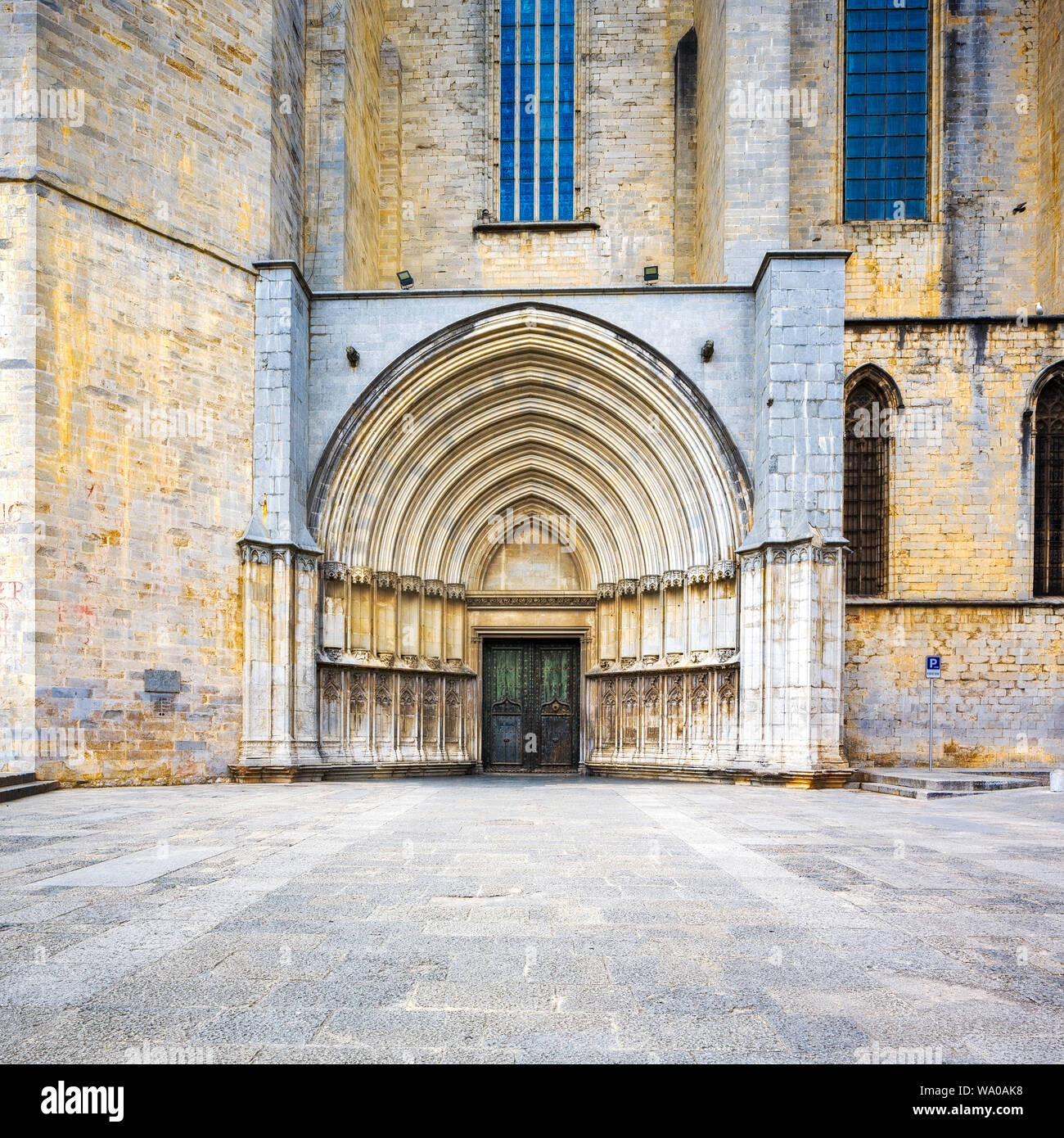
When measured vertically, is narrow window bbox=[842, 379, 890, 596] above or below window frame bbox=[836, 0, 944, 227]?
below

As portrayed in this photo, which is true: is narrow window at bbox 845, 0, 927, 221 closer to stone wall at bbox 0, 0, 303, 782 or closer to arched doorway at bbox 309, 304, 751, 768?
arched doorway at bbox 309, 304, 751, 768

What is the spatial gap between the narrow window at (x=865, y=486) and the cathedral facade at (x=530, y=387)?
59mm

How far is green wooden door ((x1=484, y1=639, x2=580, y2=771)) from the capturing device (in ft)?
51.7

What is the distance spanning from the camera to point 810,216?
16.8 m

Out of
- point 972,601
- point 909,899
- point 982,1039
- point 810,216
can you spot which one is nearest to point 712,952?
point 982,1039

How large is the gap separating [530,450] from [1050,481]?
9.20 metres

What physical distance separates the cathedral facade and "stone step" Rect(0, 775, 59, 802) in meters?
0.51

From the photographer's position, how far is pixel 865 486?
14898 mm

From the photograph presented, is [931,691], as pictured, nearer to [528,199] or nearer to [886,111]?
[886,111]

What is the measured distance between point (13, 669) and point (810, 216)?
16.0 metres

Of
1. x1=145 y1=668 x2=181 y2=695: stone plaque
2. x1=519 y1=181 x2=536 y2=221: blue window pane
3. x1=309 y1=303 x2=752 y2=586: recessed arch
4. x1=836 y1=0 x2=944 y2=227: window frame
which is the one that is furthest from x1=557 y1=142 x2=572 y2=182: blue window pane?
x1=145 y1=668 x2=181 y2=695: stone plaque

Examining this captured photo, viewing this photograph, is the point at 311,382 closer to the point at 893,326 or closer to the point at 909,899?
the point at 893,326

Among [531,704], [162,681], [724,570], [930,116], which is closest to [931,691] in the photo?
[724,570]

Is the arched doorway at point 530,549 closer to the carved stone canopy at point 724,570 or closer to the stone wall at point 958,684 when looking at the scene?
the carved stone canopy at point 724,570
